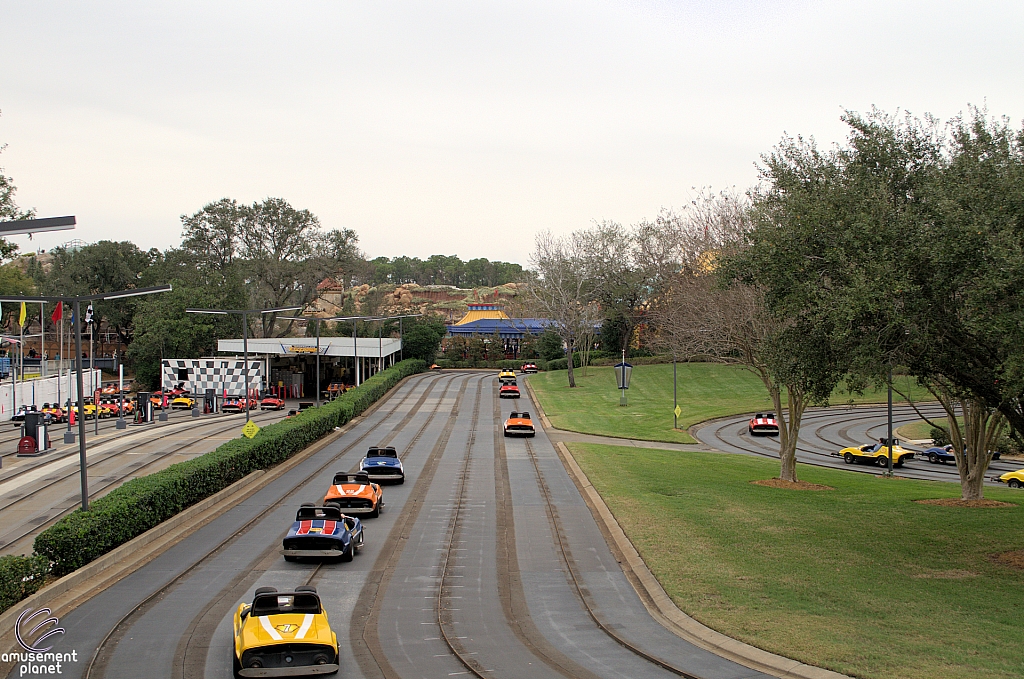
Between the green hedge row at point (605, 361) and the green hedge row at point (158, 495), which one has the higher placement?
the green hedge row at point (605, 361)

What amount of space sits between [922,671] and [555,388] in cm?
7039

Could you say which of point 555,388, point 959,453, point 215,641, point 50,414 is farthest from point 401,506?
point 555,388

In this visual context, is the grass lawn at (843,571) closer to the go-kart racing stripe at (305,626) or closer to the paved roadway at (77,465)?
the go-kart racing stripe at (305,626)

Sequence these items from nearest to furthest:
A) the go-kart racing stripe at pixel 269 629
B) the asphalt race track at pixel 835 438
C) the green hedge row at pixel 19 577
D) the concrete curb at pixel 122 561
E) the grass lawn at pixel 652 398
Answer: the go-kart racing stripe at pixel 269 629, the green hedge row at pixel 19 577, the concrete curb at pixel 122 561, the asphalt race track at pixel 835 438, the grass lawn at pixel 652 398

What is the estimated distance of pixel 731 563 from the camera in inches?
695

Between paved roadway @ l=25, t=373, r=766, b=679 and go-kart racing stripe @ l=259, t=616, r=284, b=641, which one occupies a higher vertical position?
go-kart racing stripe @ l=259, t=616, r=284, b=641

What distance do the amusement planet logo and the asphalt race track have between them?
3844 cm

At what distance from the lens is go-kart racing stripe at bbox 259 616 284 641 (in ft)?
36.1

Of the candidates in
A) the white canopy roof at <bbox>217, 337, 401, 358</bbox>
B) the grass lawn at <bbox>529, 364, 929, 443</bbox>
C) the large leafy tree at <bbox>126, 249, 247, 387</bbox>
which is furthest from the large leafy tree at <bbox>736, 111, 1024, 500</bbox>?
the large leafy tree at <bbox>126, 249, 247, 387</bbox>

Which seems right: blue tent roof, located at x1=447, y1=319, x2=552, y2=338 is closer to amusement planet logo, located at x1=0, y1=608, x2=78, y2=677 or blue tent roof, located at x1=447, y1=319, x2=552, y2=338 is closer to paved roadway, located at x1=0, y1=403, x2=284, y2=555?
paved roadway, located at x1=0, y1=403, x2=284, y2=555

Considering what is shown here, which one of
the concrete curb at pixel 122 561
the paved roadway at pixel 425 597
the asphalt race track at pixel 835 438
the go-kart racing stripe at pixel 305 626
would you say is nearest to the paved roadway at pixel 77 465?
the concrete curb at pixel 122 561

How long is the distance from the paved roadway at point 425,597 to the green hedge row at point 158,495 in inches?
43.8

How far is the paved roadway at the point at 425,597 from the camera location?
11945mm

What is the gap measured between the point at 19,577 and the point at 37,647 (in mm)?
2216
